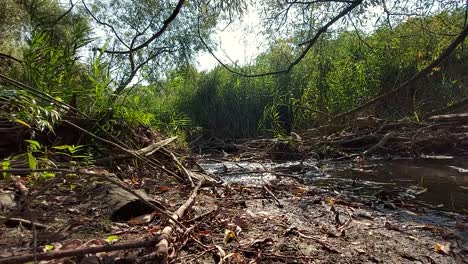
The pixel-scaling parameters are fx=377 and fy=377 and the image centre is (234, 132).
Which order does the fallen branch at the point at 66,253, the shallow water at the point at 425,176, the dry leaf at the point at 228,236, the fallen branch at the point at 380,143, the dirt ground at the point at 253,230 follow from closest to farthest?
the fallen branch at the point at 66,253, the dirt ground at the point at 253,230, the dry leaf at the point at 228,236, the shallow water at the point at 425,176, the fallen branch at the point at 380,143

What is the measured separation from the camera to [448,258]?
1.65 meters

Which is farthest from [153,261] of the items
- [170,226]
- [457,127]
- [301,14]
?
[457,127]

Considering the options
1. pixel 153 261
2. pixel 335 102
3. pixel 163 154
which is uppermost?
pixel 335 102

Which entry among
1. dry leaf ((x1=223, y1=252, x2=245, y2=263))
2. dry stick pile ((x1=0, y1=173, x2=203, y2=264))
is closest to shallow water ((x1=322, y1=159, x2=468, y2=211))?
dry leaf ((x1=223, y1=252, x2=245, y2=263))

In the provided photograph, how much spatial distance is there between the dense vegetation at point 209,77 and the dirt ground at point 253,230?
1.76 feet

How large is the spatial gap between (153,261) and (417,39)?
4.07 m

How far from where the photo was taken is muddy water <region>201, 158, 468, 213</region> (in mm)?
2973

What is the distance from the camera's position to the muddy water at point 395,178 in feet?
9.75

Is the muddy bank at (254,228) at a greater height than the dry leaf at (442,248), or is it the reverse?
the muddy bank at (254,228)

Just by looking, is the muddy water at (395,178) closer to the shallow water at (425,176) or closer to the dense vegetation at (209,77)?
the shallow water at (425,176)

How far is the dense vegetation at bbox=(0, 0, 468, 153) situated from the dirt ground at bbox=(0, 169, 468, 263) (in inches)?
21.1

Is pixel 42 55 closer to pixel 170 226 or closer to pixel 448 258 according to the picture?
pixel 170 226

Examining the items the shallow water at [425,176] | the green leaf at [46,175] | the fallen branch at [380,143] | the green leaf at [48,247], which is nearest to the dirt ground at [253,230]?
the green leaf at [48,247]

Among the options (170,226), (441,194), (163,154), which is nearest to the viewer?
(170,226)
